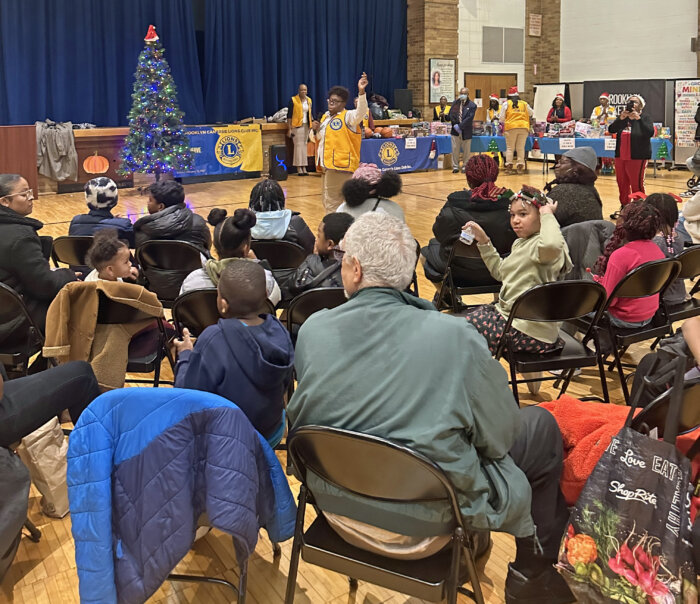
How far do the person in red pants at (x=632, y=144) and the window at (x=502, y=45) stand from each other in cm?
866

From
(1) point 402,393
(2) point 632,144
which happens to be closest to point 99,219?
(1) point 402,393

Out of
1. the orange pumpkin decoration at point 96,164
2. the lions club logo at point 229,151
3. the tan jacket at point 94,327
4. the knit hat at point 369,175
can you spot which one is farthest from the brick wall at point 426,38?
the tan jacket at point 94,327

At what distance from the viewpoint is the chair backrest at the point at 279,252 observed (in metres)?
4.02

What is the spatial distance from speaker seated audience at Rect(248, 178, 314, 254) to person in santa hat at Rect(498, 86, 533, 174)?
9413 mm

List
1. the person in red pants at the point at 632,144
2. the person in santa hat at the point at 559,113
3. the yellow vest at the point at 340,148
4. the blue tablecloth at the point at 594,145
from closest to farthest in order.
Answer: the yellow vest at the point at 340,148
the person in red pants at the point at 632,144
the blue tablecloth at the point at 594,145
the person in santa hat at the point at 559,113

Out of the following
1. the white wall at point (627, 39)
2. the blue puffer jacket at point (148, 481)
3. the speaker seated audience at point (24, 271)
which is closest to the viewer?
the blue puffer jacket at point (148, 481)

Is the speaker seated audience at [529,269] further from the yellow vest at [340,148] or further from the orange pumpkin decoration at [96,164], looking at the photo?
the orange pumpkin decoration at [96,164]

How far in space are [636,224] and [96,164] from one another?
9.55 m

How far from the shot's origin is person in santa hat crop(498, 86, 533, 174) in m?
12.6

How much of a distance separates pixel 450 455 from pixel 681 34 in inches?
607

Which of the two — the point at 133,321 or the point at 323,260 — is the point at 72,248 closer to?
the point at 133,321

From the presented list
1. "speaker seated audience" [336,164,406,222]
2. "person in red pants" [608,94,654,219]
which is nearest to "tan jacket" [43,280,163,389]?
"speaker seated audience" [336,164,406,222]

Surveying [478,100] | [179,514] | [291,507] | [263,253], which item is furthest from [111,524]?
[478,100]

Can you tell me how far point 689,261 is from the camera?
361 cm
